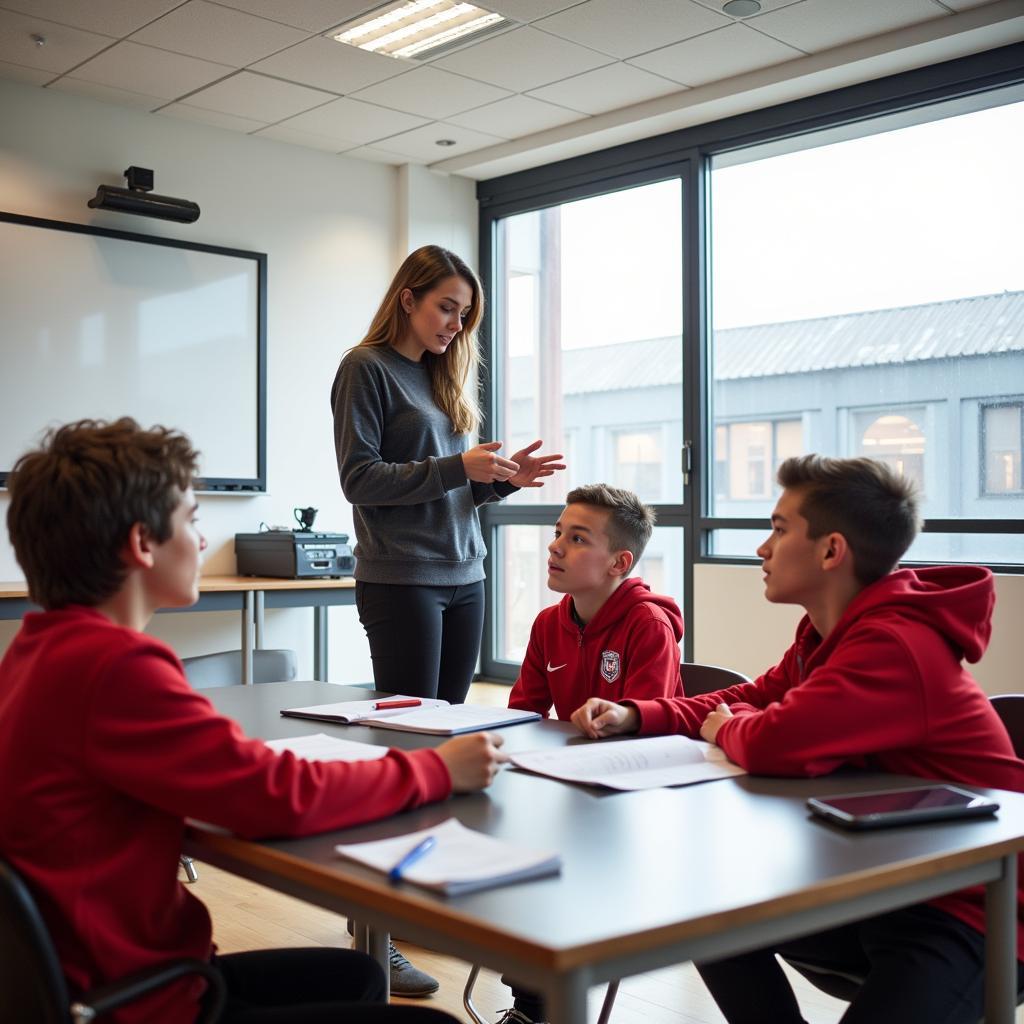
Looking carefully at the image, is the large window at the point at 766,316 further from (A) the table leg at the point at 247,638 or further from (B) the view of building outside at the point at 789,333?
(A) the table leg at the point at 247,638

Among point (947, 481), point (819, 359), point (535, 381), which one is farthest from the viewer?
point (535, 381)

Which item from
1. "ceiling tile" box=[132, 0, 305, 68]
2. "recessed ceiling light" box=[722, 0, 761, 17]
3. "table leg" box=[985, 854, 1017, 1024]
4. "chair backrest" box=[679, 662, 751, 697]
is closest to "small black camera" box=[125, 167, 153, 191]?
"ceiling tile" box=[132, 0, 305, 68]

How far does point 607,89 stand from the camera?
5051mm

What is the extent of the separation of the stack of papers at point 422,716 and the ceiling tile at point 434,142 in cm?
398

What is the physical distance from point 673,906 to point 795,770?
55 cm

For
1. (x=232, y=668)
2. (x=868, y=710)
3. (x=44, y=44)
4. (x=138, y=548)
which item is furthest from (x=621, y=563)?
(x=44, y=44)

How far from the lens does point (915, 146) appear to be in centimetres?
470

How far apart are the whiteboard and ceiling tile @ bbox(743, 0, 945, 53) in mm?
2531

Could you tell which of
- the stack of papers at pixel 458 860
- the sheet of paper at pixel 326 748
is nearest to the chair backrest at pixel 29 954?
the stack of papers at pixel 458 860

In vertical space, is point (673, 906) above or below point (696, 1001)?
above

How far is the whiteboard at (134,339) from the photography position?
485cm

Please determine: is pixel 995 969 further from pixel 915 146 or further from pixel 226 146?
pixel 226 146

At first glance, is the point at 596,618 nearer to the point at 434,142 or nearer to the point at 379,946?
the point at 379,946

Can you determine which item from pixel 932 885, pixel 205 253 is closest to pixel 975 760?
pixel 932 885
